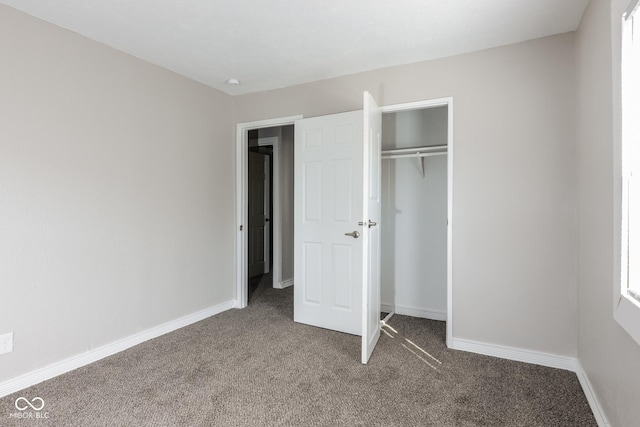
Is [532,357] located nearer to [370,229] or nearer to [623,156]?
[370,229]

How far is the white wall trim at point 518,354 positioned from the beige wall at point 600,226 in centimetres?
15

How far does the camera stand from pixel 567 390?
216cm

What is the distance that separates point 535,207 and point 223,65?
9.04 ft

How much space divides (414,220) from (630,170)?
218 centimetres

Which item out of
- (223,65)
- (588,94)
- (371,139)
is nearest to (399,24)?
(371,139)

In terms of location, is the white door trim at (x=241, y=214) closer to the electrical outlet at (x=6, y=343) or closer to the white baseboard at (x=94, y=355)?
the white baseboard at (x=94, y=355)

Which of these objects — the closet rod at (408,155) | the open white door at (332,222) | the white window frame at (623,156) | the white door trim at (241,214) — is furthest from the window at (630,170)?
the white door trim at (241,214)

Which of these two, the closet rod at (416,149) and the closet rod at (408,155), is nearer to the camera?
the closet rod at (408,155)

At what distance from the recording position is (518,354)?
261cm

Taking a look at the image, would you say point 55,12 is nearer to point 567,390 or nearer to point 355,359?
point 355,359

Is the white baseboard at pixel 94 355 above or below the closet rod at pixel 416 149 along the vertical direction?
below

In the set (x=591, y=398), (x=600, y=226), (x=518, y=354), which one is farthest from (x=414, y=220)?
(x=591, y=398)

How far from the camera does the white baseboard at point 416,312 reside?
11.6ft

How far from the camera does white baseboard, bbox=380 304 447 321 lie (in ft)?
11.6
